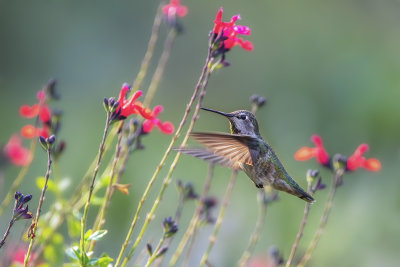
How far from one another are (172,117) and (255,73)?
5.49 feet

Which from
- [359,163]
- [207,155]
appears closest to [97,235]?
[207,155]

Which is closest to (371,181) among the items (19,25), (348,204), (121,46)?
(348,204)

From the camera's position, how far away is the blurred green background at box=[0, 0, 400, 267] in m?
6.13

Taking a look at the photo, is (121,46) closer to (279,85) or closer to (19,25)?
(19,25)

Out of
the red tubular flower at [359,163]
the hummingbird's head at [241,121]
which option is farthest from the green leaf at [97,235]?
the red tubular flower at [359,163]

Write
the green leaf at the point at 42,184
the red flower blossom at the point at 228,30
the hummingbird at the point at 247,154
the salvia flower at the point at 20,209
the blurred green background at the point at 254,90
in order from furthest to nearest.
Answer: the blurred green background at the point at 254,90 < the green leaf at the point at 42,184 < the red flower blossom at the point at 228,30 < the hummingbird at the point at 247,154 < the salvia flower at the point at 20,209

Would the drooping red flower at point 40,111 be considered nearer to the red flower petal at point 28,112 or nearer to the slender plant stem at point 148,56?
the red flower petal at point 28,112

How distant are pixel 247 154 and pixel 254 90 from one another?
5.92m

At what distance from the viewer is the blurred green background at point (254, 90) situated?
613cm

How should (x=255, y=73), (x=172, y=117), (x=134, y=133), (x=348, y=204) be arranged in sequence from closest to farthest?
(x=134, y=133) < (x=348, y=204) < (x=172, y=117) < (x=255, y=73)

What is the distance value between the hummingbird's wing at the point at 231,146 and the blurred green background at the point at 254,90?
2.69 meters

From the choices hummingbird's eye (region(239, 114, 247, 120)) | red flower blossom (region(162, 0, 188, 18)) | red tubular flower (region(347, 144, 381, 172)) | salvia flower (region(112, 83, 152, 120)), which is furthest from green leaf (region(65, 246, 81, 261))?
red flower blossom (region(162, 0, 188, 18))

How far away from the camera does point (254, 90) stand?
835cm

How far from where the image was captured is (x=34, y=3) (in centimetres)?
949
